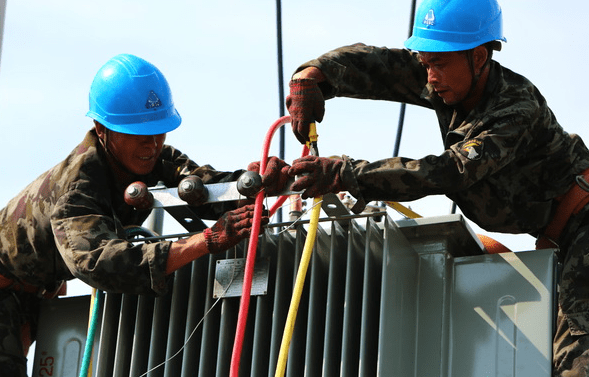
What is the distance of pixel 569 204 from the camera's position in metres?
4.40

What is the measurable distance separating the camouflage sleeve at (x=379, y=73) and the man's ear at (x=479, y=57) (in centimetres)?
35

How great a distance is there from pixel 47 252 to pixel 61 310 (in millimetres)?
340

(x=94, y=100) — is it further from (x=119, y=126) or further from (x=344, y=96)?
(x=344, y=96)

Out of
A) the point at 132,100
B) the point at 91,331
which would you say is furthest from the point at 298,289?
the point at 132,100

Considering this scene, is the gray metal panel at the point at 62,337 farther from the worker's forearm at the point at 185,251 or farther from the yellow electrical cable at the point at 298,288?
the yellow electrical cable at the point at 298,288

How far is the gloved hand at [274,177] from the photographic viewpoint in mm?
3865

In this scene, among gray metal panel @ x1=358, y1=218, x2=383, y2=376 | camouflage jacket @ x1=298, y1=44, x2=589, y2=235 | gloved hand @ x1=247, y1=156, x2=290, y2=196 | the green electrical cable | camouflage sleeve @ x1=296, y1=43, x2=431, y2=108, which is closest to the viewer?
gray metal panel @ x1=358, y1=218, x2=383, y2=376

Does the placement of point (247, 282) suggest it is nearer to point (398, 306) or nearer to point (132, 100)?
point (398, 306)

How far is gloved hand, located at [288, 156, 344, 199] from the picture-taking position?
3.79 m

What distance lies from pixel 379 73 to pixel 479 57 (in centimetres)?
53

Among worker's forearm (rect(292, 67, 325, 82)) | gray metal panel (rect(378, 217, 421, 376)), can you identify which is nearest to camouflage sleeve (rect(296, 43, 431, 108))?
worker's forearm (rect(292, 67, 325, 82))

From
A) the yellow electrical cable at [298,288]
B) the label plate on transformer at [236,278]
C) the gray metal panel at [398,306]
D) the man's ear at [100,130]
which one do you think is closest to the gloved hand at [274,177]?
the yellow electrical cable at [298,288]

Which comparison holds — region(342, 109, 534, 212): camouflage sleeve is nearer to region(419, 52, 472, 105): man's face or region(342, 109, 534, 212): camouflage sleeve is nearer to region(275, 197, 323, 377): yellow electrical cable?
region(275, 197, 323, 377): yellow electrical cable

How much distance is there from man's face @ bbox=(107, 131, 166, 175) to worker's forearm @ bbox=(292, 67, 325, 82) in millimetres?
721
